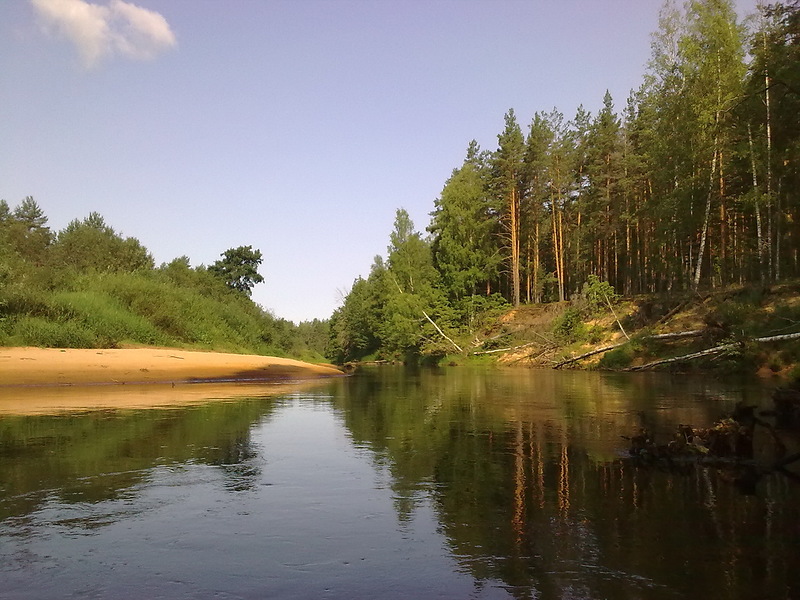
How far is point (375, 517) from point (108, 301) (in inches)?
1511

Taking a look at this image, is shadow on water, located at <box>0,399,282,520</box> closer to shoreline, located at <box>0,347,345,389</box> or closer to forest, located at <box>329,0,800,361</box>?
shoreline, located at <box>0,347,345,389</box>

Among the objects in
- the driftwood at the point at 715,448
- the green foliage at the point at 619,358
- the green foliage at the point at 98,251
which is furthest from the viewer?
the green foliage at the point at 98,251

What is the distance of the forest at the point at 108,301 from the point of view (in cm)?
3259

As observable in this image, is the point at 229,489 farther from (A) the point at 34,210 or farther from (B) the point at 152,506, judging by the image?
(A) the point at 34,210

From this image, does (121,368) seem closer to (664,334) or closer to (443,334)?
(664,334)

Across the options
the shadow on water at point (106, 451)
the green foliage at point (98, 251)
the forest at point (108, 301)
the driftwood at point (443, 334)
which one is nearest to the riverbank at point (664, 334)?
the driftwood at point (443, 334)

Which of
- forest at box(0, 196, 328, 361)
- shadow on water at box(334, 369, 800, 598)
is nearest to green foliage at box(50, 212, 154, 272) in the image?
forest at box(0, 196, 328, 361)

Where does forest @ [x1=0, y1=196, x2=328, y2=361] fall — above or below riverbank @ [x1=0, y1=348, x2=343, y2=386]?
above

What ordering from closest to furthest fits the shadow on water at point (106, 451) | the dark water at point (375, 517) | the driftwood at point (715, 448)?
the dark water at point (375, 517) < the shadow on water at point (106, 451) < the driftwood at point (715, 448)

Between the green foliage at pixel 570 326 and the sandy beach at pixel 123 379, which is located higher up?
the green foliage at pixel 570 326

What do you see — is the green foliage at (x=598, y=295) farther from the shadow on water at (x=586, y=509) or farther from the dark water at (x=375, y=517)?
the dark water at (x=375, y=517)

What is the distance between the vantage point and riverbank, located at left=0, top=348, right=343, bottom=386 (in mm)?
26062

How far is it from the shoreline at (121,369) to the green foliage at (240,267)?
63.3m

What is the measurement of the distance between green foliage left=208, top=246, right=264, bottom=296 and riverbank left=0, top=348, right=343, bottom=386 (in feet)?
208
